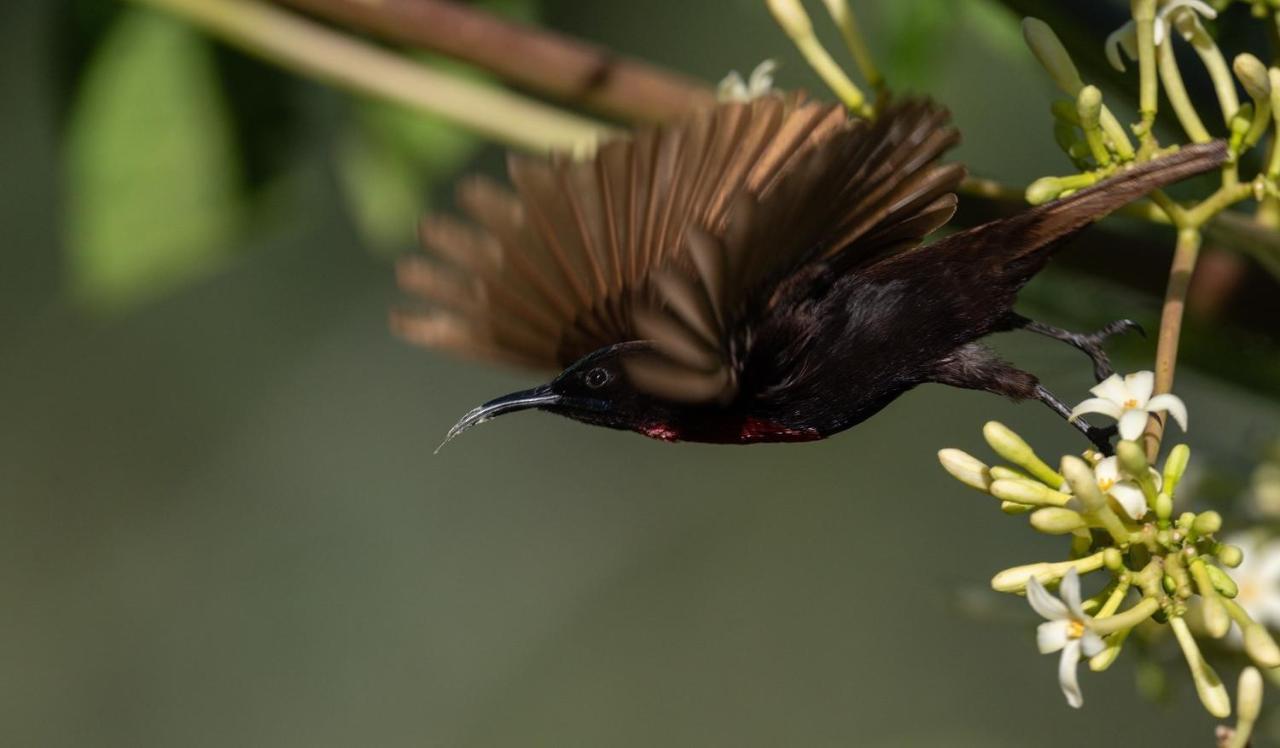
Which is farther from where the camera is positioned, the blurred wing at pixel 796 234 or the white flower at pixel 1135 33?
the white flower at pixel 1135 33

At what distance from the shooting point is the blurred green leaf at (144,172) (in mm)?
2545

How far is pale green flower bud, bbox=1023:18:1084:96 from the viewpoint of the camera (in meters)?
1.57

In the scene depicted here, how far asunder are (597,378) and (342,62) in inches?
41.4

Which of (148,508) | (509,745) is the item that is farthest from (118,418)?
(509,745)

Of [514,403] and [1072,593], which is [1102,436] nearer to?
[1072,593]

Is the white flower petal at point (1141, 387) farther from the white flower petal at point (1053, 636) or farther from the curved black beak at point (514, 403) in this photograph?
the curved black beak at point (514, 403)

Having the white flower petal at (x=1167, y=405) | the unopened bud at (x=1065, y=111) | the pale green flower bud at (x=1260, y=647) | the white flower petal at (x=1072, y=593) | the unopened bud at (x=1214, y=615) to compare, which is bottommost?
the pale green flower bud at (x=1260, y=647)

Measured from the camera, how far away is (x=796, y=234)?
137cm

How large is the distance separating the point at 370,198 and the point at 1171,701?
1.59 m

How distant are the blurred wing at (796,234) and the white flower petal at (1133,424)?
0.27 meters

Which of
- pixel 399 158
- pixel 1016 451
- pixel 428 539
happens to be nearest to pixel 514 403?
pixel 1016 451

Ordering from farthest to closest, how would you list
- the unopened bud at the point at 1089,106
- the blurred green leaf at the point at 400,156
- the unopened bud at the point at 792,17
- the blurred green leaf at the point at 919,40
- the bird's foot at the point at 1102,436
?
the blurred green leaf at the point at 400,156 → the blurred green leaf at the point at 919,40 → the unopened bud at the point at 792,17 → the bird's foot at the point at 1102,436 → the unopened bud at the point at 1089,106

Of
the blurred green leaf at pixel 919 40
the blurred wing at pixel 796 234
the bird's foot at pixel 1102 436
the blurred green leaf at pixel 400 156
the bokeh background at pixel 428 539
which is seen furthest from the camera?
the bokeh background at pixel 428 539

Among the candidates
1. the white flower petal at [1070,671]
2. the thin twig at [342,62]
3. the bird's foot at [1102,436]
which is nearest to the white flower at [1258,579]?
the bird's foot at [1102,436]
